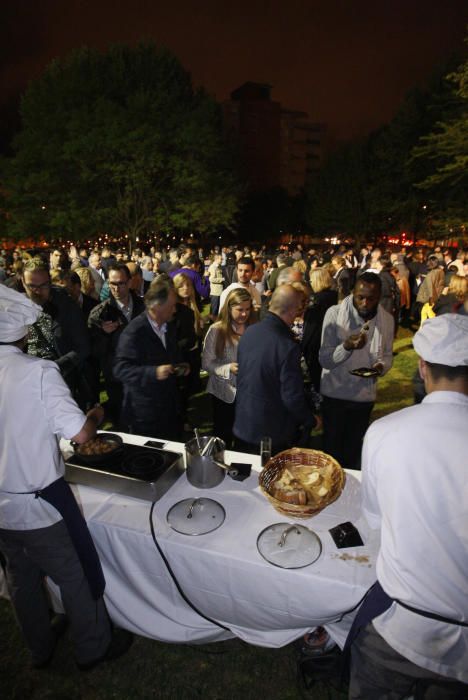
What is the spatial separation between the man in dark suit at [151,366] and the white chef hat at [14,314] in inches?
59.6

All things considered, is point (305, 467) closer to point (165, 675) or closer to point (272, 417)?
point (272, 417)

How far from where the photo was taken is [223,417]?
178 inches

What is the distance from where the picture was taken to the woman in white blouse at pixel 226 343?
3979mm

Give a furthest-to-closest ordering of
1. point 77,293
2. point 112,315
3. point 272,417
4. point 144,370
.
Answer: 1. point 77,293
2. point 112,315
3. point 144,370
4. point 272,417

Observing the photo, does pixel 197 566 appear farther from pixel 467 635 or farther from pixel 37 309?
pixel 37 309

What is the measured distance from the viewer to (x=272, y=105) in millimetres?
62906

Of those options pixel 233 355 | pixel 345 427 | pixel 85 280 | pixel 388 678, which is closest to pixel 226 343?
pixel 233 355

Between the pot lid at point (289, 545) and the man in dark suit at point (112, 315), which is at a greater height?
Result: the man in dark suit at point (112, 315)

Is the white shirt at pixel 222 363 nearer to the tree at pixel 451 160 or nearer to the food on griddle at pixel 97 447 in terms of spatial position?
the food on griddle at pixel 97 447

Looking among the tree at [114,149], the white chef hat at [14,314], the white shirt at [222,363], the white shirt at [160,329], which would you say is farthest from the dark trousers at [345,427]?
the tree at [114,149]

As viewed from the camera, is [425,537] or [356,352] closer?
[425,537]

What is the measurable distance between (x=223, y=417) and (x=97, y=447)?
1.94 metres

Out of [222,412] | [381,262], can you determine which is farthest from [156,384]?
[381,262]

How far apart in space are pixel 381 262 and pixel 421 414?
8.16 meters
